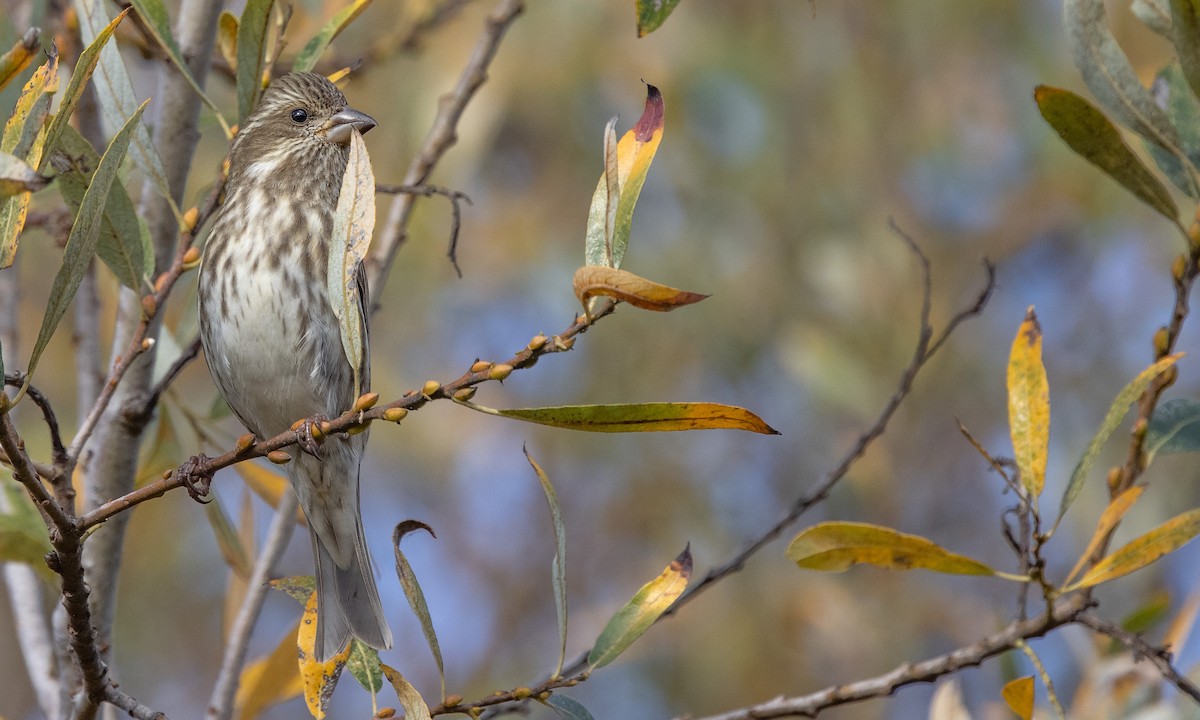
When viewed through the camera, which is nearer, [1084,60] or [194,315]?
[1084,60]

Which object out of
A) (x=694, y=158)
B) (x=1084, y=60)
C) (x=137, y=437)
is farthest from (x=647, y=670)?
(x=1084, y=60)

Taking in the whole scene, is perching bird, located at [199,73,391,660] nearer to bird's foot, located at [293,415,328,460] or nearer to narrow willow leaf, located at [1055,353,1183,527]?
bird's foot, located at [293,415,328,460]

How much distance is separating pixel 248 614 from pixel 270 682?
170mm

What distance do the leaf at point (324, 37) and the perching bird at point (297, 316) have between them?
1.71 feet

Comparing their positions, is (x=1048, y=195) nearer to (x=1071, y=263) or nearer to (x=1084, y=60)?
(x=1071, y=263)

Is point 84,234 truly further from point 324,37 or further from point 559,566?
point 324,37

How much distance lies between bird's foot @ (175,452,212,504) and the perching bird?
0.89 m

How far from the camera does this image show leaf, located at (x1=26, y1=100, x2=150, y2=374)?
194 centimetres

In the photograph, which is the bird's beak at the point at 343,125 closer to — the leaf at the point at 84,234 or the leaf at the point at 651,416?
the leaf at the point at 84,234

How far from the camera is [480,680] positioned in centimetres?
618

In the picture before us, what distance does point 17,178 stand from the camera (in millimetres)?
1530

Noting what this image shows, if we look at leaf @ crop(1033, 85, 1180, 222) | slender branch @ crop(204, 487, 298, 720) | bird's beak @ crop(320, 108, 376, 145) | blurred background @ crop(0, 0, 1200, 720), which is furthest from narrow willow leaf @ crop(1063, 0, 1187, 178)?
blurred background @ crop(0, 0, 1200, 720)

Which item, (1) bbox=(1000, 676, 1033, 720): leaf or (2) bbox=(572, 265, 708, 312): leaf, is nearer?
(2) bbox=(572, 265, 708, 312): leaf

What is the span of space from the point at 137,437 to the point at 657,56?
3852 millimetres
